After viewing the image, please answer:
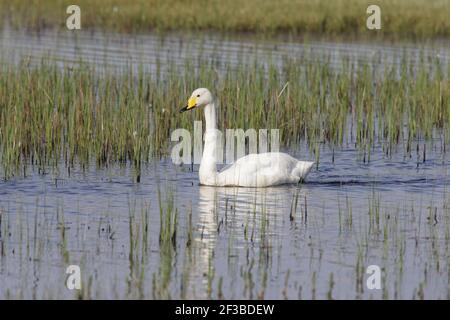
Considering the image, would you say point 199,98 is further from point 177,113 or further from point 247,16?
point 247,16

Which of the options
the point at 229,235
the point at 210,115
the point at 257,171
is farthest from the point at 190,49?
the point at 229,235

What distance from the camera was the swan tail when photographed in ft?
49.6

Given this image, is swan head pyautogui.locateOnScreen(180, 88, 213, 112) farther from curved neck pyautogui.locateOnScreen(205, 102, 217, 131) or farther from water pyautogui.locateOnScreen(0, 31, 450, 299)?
water pyautogui.locateOnScreen(0, 31, 450, 299)

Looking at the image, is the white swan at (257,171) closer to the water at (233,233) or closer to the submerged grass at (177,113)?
the water at (233,233)

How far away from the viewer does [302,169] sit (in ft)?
49.7

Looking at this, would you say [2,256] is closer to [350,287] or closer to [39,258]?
[39,258]

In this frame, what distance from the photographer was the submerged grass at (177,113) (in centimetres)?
1598

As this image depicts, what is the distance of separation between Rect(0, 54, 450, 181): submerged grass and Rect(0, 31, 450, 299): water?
0.47 meters

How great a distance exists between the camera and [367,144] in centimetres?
1758

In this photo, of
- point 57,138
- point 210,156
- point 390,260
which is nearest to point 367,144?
point 210,156

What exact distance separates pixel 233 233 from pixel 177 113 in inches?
242

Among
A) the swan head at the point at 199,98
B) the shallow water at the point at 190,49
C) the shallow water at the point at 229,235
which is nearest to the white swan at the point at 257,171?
the shallow water at the point at 229,235

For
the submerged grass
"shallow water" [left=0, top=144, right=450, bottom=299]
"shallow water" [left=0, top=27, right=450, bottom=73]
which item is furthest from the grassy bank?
"shallow water" [left=0, top=144, right=450, bottom=299]

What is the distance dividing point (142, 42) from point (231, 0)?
6.63 meters
